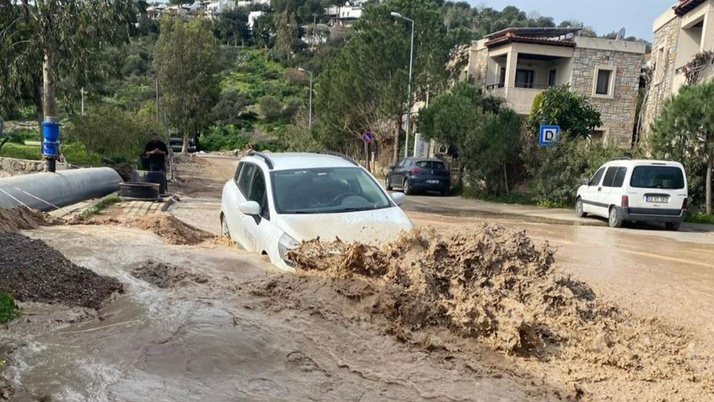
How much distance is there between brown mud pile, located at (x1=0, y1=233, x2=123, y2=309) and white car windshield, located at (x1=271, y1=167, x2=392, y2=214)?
2159mm

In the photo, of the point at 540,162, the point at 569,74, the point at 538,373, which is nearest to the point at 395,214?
the point at 538,373

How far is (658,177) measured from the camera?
46.3 ft

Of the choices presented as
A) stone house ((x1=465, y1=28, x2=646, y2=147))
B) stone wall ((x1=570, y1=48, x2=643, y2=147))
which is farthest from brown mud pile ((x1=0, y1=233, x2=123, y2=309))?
stone wall ((x1=570, y1=48, x2=643, y2=147))

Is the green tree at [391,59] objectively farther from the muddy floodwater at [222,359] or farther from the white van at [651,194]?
the muddy floodwater at [222,359]

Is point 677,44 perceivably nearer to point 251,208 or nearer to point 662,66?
point 662,66

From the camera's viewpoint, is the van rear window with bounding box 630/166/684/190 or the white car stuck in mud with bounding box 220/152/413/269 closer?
the white car stuck in mud with bounding box 220/152/413/269

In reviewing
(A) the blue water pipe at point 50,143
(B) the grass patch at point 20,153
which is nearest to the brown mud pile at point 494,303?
(A) the blue water pipe at point 50,143

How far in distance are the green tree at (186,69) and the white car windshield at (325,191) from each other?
41.6 meters

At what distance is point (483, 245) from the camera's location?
5500 mm

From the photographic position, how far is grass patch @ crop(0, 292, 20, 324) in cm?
415

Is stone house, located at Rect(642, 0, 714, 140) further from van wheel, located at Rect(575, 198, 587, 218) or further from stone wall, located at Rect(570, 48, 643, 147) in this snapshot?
van wheel, located at Rect(575, 198, 587, 218)

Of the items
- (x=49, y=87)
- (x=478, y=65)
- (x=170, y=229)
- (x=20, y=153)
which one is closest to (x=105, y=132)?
(x=49, y=87)

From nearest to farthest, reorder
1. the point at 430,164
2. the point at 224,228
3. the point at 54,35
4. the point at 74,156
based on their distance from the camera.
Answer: the point at 224,228 < the point at 54,35 < the point at 74,156 < the point at 430,164

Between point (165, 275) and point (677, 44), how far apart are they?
1004 inches
